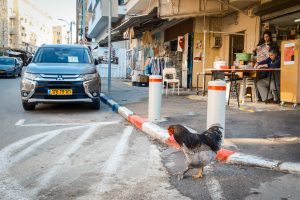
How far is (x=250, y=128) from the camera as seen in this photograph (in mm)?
7430

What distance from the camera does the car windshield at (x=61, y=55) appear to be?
11508 millimetres

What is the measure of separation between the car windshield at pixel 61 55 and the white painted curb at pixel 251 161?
7350 mm

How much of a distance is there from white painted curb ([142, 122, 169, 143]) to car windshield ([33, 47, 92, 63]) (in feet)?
15.2

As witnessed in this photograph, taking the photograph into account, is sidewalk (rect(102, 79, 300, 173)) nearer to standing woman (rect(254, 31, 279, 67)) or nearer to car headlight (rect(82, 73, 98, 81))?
car headlight (rect(82, 73, 98, 81))

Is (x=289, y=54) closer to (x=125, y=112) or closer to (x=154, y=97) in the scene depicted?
(x=154, y=97)

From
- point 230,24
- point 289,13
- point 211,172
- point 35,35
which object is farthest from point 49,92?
point 35,35

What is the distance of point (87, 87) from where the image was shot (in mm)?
10242

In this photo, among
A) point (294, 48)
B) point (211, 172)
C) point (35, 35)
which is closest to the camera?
point (211, 172)

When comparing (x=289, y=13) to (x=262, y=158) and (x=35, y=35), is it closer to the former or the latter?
(x=262, y=158)

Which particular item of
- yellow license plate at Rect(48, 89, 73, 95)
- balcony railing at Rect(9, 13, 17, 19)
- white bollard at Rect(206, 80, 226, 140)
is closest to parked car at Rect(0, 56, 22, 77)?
yellow license plate at Rect(48, 89, 73, 95)

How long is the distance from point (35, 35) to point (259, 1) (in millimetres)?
126320

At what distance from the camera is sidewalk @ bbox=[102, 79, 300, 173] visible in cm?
529

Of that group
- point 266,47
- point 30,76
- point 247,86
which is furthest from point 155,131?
point 266,47

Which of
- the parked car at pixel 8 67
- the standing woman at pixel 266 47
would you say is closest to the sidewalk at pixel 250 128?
the standing woman at pixel 266 47
